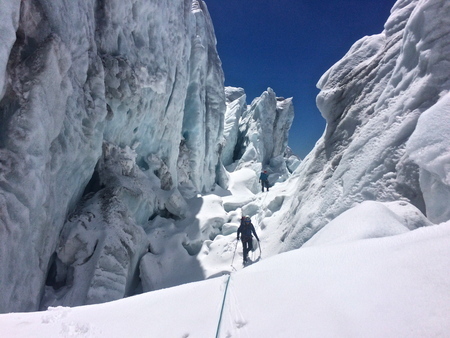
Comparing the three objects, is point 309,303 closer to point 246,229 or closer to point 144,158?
point 246,229

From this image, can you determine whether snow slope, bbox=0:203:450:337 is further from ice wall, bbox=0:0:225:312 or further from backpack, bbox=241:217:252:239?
backpack, bbox=241:217:252:239

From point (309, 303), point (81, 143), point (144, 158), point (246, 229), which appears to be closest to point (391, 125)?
point (309, 303)

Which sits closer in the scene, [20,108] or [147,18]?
[20,108]

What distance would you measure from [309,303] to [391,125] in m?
→ 4.72

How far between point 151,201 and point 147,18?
355 inches

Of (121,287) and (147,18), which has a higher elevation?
(147,18)

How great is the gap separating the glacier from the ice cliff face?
0.03m

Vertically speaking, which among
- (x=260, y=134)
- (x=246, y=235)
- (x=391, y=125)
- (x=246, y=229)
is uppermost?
(x=391, y=125)

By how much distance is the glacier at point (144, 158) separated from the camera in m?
4.99

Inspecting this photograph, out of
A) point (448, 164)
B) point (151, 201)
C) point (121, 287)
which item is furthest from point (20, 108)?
point (448, 164)

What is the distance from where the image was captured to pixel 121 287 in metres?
7.83

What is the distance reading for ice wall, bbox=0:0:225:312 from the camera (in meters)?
5.83

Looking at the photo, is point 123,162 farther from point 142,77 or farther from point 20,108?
point 20,108

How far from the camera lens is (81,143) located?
8375mm
